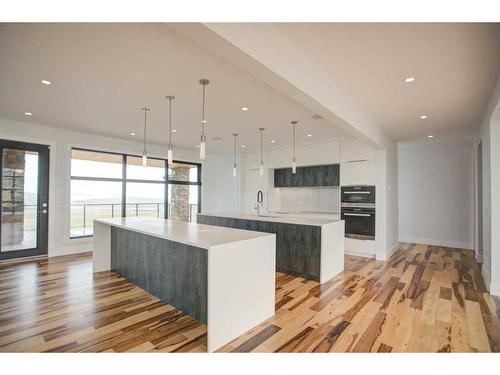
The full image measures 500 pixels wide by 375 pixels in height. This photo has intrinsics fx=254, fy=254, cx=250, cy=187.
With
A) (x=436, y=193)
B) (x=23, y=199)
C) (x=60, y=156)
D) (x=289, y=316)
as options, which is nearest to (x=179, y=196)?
(x=60, y=156)

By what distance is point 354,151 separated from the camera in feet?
17.9

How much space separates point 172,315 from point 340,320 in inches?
68.8

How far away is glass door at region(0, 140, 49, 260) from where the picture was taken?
4625 millimetres

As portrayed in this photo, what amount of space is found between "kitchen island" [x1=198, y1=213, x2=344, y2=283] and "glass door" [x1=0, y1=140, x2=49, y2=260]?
4.08 m

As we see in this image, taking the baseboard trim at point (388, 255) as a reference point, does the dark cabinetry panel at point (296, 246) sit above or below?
above

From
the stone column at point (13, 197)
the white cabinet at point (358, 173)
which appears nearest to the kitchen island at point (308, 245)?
the white cabinet at point (358, 173)

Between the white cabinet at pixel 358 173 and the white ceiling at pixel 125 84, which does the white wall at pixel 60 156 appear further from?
the white cabinet at pixel 358 173

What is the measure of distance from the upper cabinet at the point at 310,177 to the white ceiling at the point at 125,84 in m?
1.17

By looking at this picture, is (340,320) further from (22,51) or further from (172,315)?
(22,51)

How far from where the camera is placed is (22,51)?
2.25 meters

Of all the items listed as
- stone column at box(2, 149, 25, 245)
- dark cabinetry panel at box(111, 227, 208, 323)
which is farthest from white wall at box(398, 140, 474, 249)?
stone column at box(2, 149, 25, 245)

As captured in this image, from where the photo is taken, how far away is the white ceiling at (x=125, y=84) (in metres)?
2.05

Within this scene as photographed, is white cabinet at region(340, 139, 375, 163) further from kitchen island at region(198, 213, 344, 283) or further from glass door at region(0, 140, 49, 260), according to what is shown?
glass door at region(0, 140, 49, 260)
